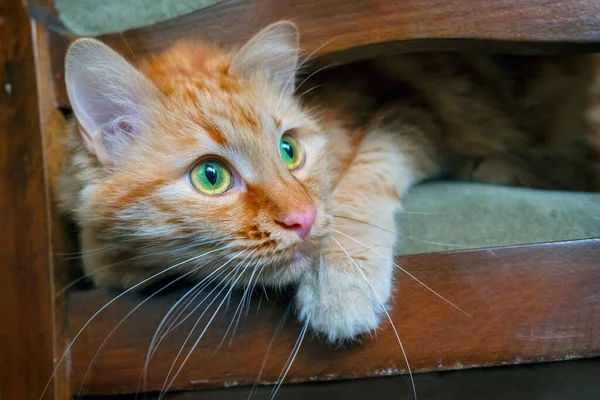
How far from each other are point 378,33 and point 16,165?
0.67 meters

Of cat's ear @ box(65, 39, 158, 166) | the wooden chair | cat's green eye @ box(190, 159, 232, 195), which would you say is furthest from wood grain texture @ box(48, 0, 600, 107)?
cat's green eye @ box(190, 159, 232, 195)

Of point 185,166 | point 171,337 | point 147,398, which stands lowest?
point 147,398

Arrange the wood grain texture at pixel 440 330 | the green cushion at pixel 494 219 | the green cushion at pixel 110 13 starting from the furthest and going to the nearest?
the green cushion at pixel 110 13
the green cushion at pixel 494 219
the wood grain texture at pixel 440 330

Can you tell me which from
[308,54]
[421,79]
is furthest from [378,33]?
[421,79]

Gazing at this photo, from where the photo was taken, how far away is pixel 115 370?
97cm

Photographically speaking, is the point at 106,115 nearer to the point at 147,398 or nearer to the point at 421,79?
the point at 147,398

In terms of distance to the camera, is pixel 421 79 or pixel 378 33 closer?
pixel 378 33

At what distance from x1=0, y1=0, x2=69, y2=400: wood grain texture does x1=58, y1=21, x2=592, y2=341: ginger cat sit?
0.20ft

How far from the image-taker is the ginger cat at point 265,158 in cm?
89

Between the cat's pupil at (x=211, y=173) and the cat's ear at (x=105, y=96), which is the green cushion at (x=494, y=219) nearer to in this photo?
the cat's pupil at (x=211, y=173)

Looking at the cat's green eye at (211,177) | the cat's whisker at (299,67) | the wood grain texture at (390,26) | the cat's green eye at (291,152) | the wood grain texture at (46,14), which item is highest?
the wood grain texture at (46,14)

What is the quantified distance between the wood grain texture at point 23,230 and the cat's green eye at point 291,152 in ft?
1.40

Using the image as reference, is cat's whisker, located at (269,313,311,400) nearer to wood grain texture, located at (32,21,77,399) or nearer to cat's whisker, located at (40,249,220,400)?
cat's whisker, located at (40,249,220,400)

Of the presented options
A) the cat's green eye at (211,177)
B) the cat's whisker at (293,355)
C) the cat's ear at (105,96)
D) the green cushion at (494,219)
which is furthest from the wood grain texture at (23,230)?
the green cushion at (494,219)
